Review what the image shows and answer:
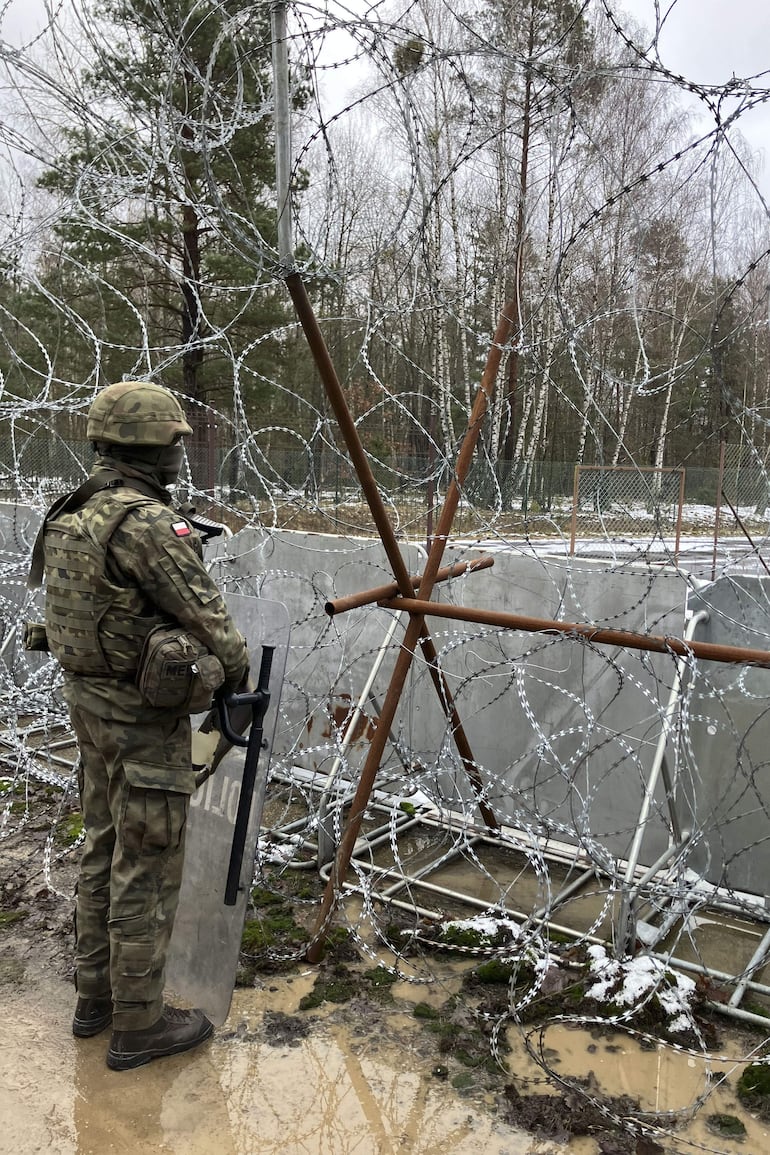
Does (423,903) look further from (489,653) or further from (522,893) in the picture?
(489,653)

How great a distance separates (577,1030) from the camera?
288 cm

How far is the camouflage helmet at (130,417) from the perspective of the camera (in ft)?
8.77

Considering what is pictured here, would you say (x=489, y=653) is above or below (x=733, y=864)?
above

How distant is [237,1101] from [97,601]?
4.93 feet

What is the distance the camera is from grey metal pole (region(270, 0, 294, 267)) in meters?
2.27

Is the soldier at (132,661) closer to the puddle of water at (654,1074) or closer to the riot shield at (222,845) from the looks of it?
the riot shield at (222,845)

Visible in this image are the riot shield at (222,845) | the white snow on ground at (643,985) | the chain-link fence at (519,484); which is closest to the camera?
the riot shield at (222,845)

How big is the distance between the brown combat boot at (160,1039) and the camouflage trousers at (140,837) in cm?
4

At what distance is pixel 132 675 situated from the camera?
8.57 feet

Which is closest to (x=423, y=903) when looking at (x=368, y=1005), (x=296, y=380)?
(x=368, y=1005)

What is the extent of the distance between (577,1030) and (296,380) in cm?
1449

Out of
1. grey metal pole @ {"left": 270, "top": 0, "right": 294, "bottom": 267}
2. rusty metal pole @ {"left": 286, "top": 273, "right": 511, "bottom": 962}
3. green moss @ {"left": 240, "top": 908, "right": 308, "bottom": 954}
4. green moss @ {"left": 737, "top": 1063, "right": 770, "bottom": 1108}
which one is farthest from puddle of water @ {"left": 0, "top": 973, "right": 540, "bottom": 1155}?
grey metal pole @ {"left": 270, "top": 0, "right": 294, "bottom": 267}

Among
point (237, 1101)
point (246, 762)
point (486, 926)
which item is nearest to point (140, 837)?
point (246, 762)

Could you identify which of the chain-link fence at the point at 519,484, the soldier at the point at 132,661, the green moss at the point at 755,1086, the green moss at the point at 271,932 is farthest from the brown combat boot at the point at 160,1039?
the chain-link fence at the point at 519,484
